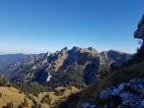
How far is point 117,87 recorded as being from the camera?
30.3 metres

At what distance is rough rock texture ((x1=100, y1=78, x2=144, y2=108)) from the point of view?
26941 mm

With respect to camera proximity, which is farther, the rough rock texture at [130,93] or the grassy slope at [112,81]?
the grassy slope at [112,81]

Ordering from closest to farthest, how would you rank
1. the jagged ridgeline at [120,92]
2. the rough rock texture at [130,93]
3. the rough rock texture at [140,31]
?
Result: the rough rock texture at [130,93] → the jagged ridgeline at [120,92] → the rough rock texture at [140,31]

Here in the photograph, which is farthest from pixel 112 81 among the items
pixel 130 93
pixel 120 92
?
pixel 130 93

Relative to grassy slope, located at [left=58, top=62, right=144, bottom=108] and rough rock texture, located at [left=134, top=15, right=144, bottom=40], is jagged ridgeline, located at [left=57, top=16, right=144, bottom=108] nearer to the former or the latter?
grassy slope, located at [left=58, top=62, right=144, bottom=108]

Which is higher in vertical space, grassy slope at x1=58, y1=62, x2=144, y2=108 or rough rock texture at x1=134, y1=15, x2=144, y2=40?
rough rock texture at x1=134, y1=15, x2=144, y2=40

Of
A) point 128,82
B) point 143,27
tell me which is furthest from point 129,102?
point 143,27

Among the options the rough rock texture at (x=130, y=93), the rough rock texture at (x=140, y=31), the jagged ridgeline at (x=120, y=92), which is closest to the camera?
the rough rock texture at (x=130, y=93)

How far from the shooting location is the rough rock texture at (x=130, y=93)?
26941 mm

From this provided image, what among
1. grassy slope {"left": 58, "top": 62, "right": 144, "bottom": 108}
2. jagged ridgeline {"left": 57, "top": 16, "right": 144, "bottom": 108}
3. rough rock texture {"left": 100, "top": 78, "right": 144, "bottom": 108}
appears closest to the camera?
rough rock texture {"left": 100, "top": 78, "right": 144, "bottom": 108}

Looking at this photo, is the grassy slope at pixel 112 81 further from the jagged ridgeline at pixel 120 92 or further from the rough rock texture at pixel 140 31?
Result: the rough rock texture at pixel 140 31

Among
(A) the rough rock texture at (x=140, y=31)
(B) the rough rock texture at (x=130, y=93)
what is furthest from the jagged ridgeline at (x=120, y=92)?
(A) the rough rock texture at (x=140, y=31)

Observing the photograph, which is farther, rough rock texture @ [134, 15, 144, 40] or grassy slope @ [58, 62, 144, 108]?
rough rock texture @ [134, 15, 144, 40]

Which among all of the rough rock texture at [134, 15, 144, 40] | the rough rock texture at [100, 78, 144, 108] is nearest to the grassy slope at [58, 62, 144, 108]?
the rough rock texture at [100, 78, 144, 108]
